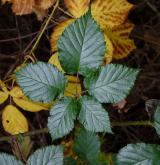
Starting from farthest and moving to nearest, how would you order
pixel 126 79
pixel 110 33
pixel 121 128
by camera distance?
pixel 121 128 < pixel 110 33 < pixel 126 79

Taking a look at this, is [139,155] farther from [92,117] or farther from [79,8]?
[79,8]

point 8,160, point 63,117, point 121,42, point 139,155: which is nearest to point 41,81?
point 63,117

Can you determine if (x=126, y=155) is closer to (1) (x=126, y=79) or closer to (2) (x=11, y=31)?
(1) (x=126, y=79)

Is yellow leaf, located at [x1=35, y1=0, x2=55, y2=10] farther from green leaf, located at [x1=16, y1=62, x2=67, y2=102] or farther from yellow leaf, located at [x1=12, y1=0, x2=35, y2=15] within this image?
green leaf, located at [x1=16, y1=62, x2=67, y2=102]

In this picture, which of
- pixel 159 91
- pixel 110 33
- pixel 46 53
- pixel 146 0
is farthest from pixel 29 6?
pixel 159 91

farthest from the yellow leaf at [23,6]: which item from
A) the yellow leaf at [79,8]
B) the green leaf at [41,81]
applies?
the green leaf at [41,81]

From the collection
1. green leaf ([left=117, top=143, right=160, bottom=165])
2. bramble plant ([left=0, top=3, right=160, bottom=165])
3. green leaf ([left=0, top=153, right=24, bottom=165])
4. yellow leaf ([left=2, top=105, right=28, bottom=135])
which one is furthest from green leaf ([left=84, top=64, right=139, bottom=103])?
yellow leaf ([left=2, top=105, right=28, bottom=135])
